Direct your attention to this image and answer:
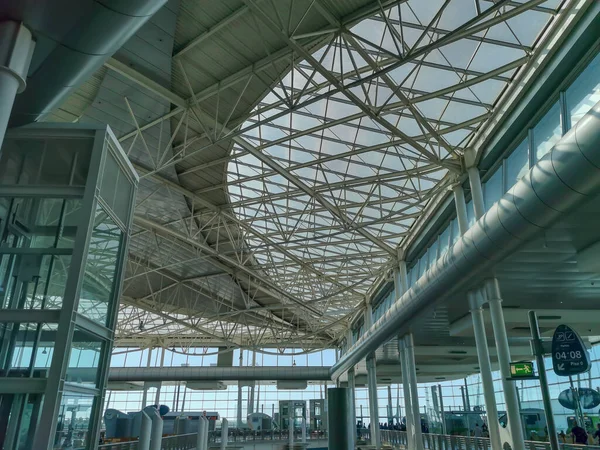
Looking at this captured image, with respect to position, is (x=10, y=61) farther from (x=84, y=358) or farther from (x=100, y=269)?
(x=84, y=358)

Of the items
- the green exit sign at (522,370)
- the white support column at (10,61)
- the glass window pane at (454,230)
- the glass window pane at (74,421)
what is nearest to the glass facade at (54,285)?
the glass window pane at (74,421)

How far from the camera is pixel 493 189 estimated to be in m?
15.0

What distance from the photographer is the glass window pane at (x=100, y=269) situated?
9.38 meters

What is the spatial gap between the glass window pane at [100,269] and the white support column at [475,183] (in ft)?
34.7

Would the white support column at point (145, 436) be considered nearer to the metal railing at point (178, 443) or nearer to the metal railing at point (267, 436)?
the metal railing at point (178, 443)

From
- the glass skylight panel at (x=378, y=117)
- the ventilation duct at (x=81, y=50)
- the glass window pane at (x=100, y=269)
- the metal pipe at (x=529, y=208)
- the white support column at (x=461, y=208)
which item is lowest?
the glass window pane at (x=100, y=269)

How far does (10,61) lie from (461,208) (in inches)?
545

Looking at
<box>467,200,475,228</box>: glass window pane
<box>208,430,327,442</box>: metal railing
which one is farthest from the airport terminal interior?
<box>208,430,327,442</box>: metal railing

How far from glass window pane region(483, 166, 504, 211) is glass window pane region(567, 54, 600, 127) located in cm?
380

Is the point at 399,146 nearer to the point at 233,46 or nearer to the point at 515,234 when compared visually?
the point at 233,46

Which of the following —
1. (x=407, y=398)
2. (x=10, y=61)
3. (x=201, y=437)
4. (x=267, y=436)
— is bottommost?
(x=267, y=436)

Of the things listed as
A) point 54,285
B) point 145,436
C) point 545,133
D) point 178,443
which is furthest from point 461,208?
point 178,443

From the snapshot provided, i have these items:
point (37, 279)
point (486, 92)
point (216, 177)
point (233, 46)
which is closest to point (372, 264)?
point (216, 177)

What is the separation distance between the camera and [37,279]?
911cm
